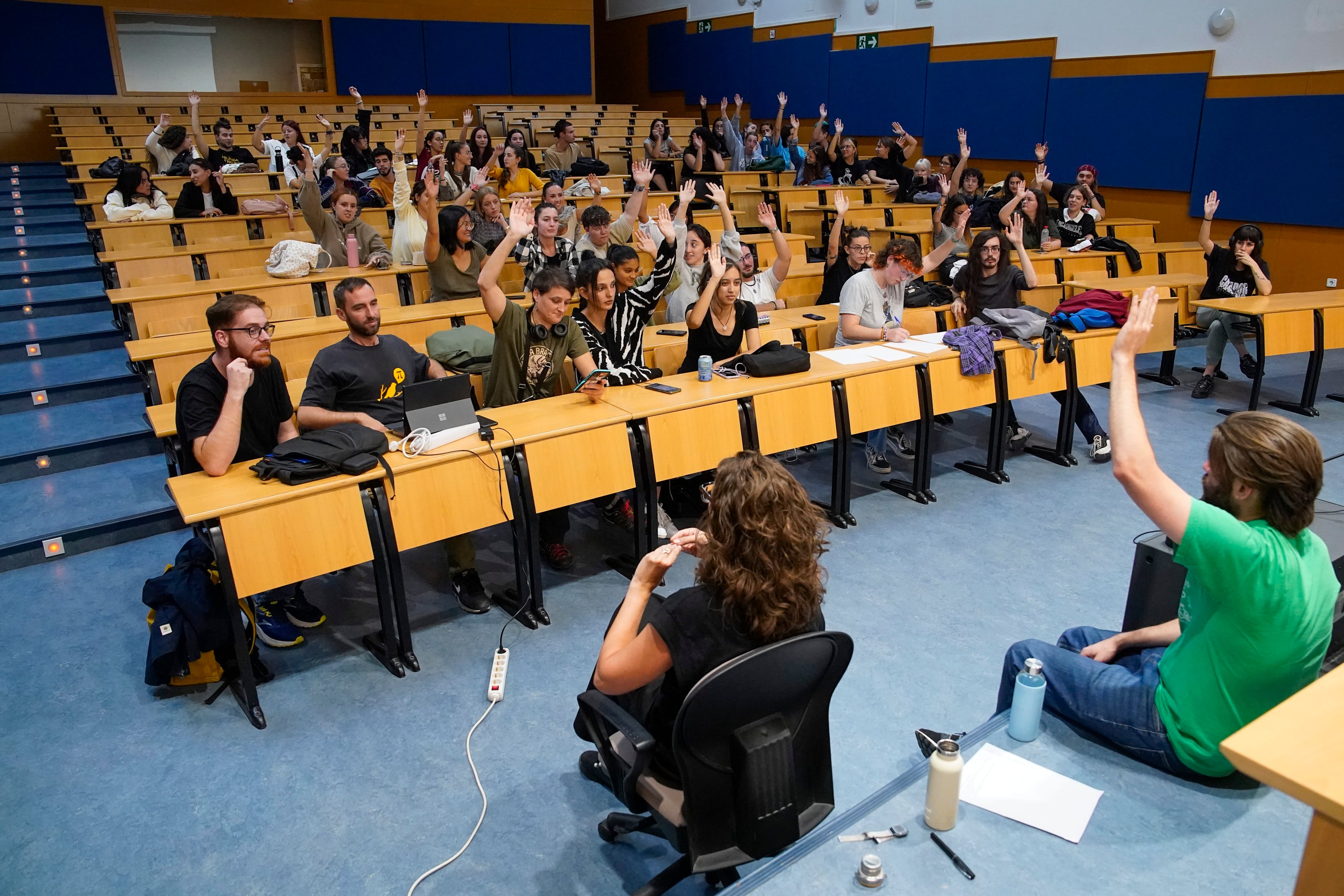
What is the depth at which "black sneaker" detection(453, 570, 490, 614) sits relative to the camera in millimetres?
3730

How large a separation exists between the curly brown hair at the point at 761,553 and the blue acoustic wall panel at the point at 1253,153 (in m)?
9.13

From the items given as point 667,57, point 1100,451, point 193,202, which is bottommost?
point 1100,451

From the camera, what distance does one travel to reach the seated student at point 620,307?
4242 millimetres

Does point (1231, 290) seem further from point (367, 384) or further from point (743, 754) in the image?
point (743, 754)

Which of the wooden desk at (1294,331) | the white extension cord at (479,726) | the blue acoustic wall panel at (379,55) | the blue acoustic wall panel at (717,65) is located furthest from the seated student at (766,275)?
the blue acoustic wall panel at (379,55)

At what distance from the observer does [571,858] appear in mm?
2410

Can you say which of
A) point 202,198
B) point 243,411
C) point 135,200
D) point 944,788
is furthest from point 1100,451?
point 135,200

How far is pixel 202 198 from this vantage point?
7.13 m

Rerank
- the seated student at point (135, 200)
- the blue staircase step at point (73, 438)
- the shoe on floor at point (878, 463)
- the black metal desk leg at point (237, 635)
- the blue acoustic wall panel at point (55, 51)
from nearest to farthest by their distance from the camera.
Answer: the black metal desk leg at point (237, 635)
the blue staircase step at point (73, 438)
the shoe on floor at point (878, 463)
the seated student at point (135, 200)
the blue acoustic wall panel at point (55, 51)

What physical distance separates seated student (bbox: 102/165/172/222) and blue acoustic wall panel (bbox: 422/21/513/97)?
29.4ft

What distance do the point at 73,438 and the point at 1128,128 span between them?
33.6 feet

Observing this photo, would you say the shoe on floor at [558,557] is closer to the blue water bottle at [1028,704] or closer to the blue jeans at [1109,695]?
the blue jeans at [1109,695]

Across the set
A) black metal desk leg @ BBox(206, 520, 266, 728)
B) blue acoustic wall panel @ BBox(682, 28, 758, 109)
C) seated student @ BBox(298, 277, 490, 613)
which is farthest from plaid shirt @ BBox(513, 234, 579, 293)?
blue acoustic wall panel @ BBox(682, 28, 758, 109)

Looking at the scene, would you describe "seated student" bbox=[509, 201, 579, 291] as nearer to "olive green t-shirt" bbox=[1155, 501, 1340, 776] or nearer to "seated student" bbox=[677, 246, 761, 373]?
"seated student" bbox=[677, 246, 761, 373]
